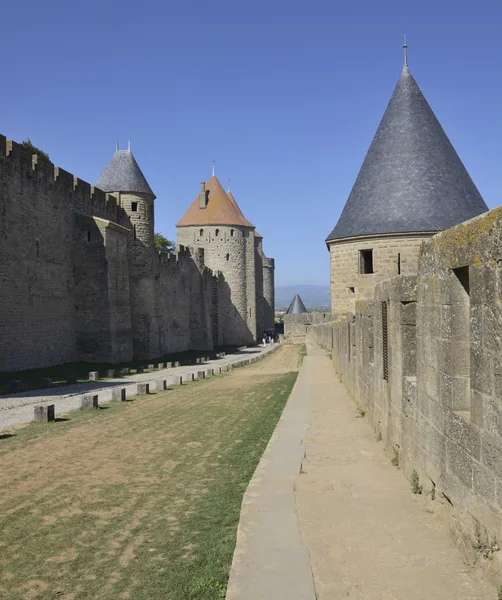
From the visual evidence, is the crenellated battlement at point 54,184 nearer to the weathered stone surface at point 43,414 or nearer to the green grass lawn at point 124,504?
the weathered stone surface at point 43,414

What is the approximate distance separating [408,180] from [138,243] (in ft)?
50.0

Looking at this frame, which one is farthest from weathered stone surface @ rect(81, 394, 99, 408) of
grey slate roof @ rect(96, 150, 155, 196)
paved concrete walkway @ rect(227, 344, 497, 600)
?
grey slate roof @ rect(96, 150, 155, 196)

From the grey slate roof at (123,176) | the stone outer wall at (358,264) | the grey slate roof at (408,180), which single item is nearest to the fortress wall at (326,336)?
the stone outer wall at (358,264)

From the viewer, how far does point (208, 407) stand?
38.2ft

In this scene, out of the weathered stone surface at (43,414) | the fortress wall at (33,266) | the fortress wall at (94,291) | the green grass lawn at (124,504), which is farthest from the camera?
the fortress wall at (94,291)

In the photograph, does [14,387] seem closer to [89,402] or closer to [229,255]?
[89,402]

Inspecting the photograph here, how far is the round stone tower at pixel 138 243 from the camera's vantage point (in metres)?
29.5

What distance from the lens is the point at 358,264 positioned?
18656 mm

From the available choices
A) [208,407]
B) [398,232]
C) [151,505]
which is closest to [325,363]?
[398,232]

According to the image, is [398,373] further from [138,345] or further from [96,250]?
[138,345]

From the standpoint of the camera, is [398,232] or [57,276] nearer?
[398,232]

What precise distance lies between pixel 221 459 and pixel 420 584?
13.4ft

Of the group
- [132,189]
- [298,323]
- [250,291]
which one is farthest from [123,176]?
[298,323]

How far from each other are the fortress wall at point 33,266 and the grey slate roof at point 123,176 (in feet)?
19.2
